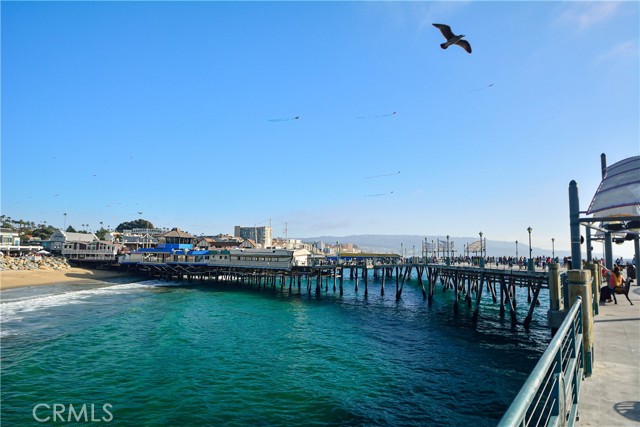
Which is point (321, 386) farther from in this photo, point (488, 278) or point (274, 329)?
point (488, 278)

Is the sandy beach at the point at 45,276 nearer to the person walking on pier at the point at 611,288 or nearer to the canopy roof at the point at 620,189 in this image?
the person walking on pier at the point at 611,288

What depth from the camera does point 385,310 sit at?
34312mm

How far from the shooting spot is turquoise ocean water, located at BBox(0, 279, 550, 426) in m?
12.8

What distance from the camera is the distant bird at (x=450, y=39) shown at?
1088 cm

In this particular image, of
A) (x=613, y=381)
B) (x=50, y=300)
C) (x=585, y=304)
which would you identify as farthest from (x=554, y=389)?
(x=50, y=300)

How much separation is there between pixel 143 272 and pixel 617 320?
68500 millimetres

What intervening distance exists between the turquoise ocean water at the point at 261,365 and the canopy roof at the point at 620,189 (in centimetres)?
805

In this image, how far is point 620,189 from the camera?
1480 centimetres

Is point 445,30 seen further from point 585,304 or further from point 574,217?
point 574,217

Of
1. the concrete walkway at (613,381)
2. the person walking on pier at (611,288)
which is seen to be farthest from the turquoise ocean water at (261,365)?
the concrete walkway at (613,381)

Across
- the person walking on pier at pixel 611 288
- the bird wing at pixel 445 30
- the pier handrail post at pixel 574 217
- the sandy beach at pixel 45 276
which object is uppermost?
the bird wing at pixel 445 30

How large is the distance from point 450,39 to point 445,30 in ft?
1.41

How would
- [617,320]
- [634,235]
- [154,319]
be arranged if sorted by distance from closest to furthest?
1. [617,320]
2. [634,235]
3. [154,319]

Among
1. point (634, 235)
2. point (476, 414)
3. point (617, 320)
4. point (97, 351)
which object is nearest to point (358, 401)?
Result: point (476, 414)
